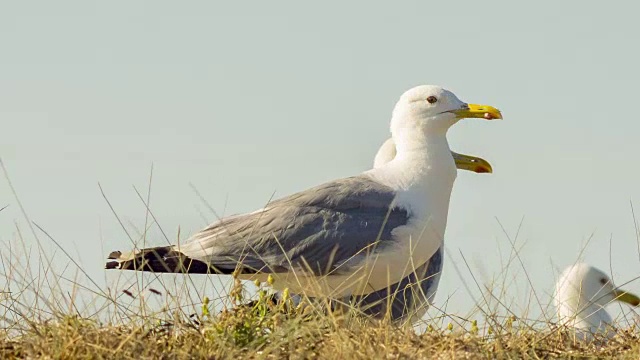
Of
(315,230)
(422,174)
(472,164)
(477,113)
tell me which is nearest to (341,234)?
(315,230)

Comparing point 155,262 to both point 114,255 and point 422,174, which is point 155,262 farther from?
point 422,174

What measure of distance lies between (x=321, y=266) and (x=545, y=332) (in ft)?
6.89

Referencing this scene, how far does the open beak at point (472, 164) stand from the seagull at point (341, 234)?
145 centimetres

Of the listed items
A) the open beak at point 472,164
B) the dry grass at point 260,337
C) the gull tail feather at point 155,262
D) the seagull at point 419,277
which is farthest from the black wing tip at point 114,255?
the open beak at point 472,164

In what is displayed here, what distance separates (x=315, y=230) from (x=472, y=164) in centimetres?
223

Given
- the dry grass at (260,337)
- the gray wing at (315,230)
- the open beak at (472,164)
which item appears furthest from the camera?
the open beak at (472,164)

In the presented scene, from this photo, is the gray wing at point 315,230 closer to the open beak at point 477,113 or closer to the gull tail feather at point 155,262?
the gull tail feather at point 155,262

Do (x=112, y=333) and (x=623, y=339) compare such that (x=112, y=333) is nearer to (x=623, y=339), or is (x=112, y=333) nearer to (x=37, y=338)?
(x=37, y=338)

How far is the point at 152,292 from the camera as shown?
602 centimetres

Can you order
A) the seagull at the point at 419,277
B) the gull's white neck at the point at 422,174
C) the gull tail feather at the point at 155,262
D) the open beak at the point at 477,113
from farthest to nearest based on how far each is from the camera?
the open beak at the point at 477,113 < the seagull at the point at 419,277 < the gull's white neck at the point at 422,174 < the gull tail feather at the point at 155,262

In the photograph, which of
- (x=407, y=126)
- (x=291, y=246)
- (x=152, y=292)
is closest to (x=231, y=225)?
(x=291, y=246)

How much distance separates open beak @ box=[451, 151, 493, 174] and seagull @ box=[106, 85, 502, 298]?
4.76ft

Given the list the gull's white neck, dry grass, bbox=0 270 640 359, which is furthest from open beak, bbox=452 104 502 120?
dry grass, bbox=0 270 640 359

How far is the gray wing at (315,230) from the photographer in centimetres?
797
